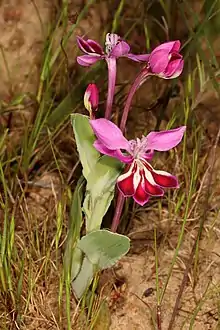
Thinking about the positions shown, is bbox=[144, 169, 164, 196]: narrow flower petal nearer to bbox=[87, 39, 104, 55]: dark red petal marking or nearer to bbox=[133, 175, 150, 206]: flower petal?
bbox=[133, 175, 150, 206]: flower petal

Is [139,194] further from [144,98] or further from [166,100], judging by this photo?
[144,98]

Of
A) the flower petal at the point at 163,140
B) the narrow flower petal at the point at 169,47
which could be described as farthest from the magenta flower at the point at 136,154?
the narrow flower petal at the point at 169,47

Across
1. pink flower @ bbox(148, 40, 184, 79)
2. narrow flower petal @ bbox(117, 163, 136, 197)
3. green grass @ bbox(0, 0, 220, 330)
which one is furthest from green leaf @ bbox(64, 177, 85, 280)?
pink flower @ bbox(148, 40, 184, 79)

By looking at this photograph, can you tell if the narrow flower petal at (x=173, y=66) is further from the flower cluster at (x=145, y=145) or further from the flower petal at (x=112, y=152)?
the flower petal at (x=112, y=152)

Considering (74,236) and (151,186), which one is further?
(74,236)

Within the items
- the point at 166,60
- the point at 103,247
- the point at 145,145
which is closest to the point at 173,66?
the point at 166,60

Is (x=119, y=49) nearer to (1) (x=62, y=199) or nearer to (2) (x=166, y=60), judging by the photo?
(2) (x=166, y=60)

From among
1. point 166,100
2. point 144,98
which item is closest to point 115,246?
point 166,100
